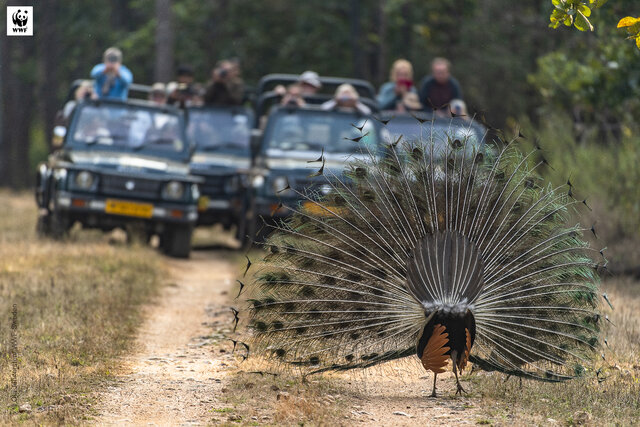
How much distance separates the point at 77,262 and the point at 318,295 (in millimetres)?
6150

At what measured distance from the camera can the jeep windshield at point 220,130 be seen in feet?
55.8

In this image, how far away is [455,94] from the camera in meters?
16.6

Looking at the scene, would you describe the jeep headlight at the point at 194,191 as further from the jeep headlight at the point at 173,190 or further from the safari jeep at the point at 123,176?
the jeep headlight at the point at 173,190

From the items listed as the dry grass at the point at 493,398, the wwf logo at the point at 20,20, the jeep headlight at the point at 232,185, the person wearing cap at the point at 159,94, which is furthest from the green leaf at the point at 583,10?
the person wearing cap at the point at 159,94

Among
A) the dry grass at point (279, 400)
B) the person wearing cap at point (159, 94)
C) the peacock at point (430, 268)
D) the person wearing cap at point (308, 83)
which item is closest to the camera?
the dry grass at point (279, 400)

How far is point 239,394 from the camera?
21.5 feet

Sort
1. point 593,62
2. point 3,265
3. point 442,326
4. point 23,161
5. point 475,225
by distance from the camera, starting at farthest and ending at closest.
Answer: point 23,161 → point 593,62 → point 3,265 → point 475,225 → point 442,326

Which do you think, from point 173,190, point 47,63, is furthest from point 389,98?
point 47,63

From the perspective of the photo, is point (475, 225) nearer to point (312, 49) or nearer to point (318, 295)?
point (318, 295)

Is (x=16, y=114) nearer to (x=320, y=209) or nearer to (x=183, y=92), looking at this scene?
(x=183, y=92)

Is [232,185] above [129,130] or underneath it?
underneath

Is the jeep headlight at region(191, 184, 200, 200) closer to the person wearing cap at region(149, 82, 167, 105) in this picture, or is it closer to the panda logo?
the person wearing cap at region(149, 82, 167, 105)

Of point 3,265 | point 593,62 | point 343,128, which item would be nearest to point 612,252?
point 593,62

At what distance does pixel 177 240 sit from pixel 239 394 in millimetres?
8107
